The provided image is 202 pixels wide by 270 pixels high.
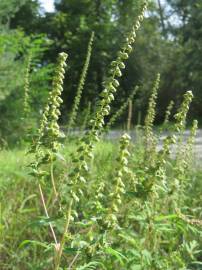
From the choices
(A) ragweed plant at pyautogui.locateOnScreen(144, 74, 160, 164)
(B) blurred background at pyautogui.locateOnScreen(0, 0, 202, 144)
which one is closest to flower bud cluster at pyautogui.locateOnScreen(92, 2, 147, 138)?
(A) ragweed plant at pyautogui.locateOnScreen(144, 74, 160, 164)

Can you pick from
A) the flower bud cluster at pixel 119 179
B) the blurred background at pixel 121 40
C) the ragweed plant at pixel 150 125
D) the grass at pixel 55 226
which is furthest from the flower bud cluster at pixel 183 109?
the blurred background at pixel 121 40

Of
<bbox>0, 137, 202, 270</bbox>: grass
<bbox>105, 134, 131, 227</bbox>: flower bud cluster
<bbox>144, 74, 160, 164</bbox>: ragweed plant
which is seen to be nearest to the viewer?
<bbox>105, 134, 131, 227</bbox>: flower bud cluster

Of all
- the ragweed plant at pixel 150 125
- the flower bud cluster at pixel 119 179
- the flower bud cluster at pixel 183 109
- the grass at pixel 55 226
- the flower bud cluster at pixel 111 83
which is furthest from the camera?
the ragweed plant at pixel 150 125

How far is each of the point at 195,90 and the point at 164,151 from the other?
27.2 meters

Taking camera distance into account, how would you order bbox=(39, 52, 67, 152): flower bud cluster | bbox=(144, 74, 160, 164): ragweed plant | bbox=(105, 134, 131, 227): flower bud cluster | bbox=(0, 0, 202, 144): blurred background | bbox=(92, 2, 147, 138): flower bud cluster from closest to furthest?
bbox=(105, 134, 131, 227): flower bud cluster < bbox=(92, 2, 147, 138): flower bud cluster < bbox=(39, 52, 67, 152): flower bud cluster < bbox=(144, 74, 160, 164): ragweed plant < bbox=(0, 0, 202, 144): blurred background

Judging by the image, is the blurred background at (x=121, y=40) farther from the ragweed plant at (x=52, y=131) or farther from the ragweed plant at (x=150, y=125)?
the ragweed plant at (x=52, y=131)

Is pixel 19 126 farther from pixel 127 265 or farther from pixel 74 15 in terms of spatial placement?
pixel 74 15

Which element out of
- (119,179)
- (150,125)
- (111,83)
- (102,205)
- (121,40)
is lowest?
(102,205)

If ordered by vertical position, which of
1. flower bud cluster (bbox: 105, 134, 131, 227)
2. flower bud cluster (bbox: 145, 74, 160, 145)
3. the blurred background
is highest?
the blurred background

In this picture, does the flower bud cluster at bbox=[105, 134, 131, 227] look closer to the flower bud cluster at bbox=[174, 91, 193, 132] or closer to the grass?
the grass

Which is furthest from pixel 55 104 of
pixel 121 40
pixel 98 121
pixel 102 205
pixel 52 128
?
pixel 121 40

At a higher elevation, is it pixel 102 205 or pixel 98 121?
pixel 98 121

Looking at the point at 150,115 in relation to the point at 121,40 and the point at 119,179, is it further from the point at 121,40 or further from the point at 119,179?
the point at 121,40

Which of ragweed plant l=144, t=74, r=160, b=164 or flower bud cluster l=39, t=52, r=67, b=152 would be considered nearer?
flower bud cluster l=39, t=52, r=67, b=152
